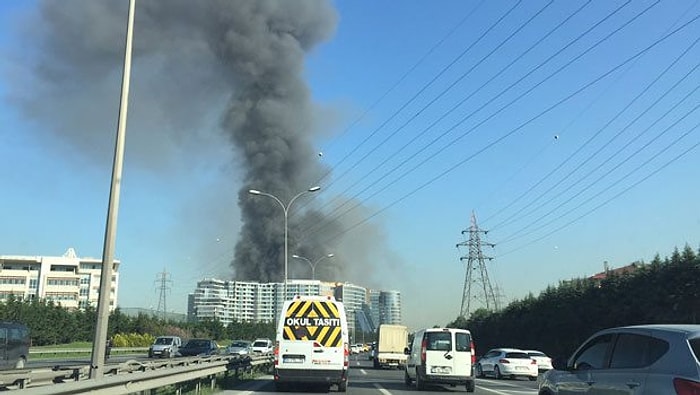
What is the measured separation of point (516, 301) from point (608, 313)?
68.6ft

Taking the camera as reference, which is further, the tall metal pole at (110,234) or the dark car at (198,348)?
the dark car at (198,348)

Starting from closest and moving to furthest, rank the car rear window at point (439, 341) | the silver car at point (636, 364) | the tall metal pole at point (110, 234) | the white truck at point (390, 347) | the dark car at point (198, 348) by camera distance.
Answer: the silver car at point (636, 364)
the tall metal pole at point (110, 234)
the car rear window at point (439, 341)
the white truck at point (390, 347)
the dark car at point (198, 348)

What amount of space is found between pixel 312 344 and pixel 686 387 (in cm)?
1237

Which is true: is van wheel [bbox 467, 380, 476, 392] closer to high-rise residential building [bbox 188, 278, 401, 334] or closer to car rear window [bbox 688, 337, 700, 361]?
car rear window [bbox 688, 337, 700, 361]

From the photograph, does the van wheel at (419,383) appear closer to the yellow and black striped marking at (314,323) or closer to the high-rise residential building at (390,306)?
the yellow and black striped marking at (314,323)

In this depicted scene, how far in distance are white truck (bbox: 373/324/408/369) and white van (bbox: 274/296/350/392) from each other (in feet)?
73.3

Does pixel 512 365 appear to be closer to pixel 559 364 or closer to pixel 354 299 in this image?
pixel 559 364

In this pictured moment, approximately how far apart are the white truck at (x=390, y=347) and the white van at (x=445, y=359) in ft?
64.1

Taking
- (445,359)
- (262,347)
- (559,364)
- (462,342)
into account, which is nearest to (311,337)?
(445,359)

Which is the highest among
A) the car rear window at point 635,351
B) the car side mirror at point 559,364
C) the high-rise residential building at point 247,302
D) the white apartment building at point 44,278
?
the white apartment building at point 44,278

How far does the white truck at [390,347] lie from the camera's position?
3991 centimetres

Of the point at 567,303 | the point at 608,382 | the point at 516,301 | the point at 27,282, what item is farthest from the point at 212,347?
the point at 27,282

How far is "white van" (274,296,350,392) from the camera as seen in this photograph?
57.2ft

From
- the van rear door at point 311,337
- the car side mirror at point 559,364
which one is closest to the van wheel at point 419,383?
the van rear door at point 311,337
